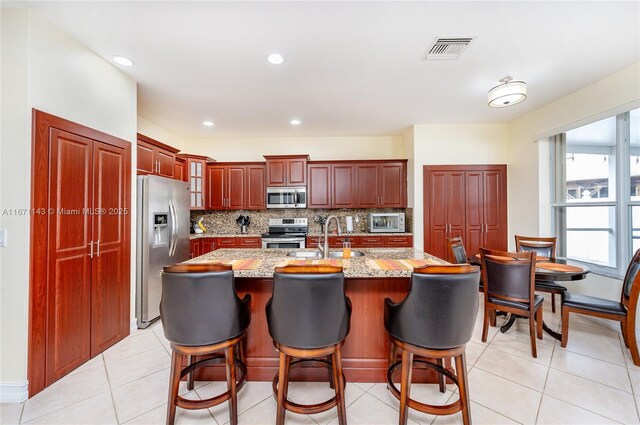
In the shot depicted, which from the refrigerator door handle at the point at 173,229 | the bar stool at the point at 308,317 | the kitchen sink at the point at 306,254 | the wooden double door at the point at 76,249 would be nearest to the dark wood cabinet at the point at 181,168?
the refrigerator door handle at the point at 173,229

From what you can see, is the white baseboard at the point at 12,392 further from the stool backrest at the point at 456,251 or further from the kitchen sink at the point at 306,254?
the stool backrest at the point at 456,251

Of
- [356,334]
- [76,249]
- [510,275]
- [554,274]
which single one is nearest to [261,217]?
[76,249]

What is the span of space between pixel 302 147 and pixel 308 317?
4198 millimetres

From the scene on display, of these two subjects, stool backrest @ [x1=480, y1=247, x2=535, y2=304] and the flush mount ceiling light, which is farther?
the flush mount ceiling light

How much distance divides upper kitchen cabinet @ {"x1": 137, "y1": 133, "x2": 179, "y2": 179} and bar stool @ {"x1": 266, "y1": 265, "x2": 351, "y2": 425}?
8.99 feet

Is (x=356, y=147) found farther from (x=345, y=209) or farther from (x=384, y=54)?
(x=384, y=54)

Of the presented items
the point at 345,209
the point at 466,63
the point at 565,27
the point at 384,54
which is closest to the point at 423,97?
the point at 466,63

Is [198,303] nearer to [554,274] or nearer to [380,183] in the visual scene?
[554,274]

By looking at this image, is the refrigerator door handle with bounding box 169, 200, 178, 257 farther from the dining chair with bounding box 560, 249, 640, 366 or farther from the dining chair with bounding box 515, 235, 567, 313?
the dining chair with bounding box 515, 235, 567, 313

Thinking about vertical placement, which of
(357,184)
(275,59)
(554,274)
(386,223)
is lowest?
(554,274)

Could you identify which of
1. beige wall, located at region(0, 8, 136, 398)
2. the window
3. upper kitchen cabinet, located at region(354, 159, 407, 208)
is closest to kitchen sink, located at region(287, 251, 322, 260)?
beige wall, located at region(0, 8, 136, 398)

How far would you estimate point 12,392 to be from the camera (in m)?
1.78

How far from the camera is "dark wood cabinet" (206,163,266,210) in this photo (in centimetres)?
487

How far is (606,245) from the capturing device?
10.1 ft
